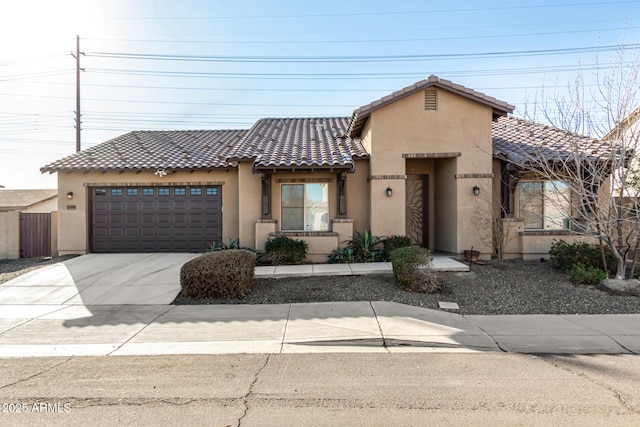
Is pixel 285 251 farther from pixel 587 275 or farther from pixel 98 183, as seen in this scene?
pixel 98 183

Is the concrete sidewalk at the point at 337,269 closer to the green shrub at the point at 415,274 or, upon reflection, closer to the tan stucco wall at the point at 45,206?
the green shrub at the point at 415,274

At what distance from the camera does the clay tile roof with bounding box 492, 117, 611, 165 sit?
9789mm

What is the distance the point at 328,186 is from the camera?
12.0 m

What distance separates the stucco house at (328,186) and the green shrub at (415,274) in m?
3.09

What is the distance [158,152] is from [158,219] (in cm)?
319

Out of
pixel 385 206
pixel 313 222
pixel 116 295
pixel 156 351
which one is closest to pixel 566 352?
pixel 156 351

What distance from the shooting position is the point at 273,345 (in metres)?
5.38

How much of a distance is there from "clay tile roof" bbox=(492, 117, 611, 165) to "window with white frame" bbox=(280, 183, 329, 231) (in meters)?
5.73

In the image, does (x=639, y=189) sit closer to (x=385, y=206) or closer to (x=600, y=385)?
(x=385, y=206)

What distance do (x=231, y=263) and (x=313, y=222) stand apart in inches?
176

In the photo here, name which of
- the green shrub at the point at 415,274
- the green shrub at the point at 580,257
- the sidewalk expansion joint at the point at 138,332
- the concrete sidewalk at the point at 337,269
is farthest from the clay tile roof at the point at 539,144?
the sidewalk expansion joint at the point at 138,332

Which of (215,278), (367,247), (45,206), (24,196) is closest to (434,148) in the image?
(367,247)

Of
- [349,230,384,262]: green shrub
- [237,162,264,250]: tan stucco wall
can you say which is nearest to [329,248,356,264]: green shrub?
[349,230,384,262]: green shrub

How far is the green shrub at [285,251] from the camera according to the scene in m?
10.5
